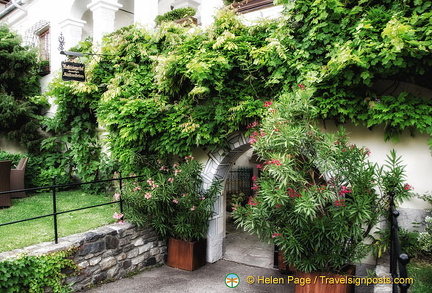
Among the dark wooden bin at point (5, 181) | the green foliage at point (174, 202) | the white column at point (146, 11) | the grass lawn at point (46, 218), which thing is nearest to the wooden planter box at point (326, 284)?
the green foliage at point (174, 202)

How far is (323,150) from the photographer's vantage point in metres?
3.60

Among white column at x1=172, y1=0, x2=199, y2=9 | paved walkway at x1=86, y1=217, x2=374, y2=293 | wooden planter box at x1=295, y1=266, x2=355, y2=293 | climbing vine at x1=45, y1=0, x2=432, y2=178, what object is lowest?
paved walkway at x1=86, y1=217, x2=374, y2=293

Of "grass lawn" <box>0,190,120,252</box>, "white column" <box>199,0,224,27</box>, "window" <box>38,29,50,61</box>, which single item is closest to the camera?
"grass lawn" <box>0,190,120,252</box>

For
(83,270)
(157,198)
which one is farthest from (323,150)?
(83,270)

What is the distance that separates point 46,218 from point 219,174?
3.25 meters

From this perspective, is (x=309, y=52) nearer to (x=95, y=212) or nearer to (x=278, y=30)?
(x=278, y=30)

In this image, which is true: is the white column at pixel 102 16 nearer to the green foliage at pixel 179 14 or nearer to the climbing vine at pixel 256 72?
the climbing vine at pixel 256 72

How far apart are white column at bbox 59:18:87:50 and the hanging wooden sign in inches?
132

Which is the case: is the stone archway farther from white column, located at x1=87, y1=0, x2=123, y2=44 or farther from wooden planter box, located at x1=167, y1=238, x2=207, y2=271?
white column, located at x1=87, y1=0, x2=123, y2=44

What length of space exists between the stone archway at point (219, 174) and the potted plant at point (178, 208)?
0.60 ft

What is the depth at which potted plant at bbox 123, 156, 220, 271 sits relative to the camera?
17.5ft

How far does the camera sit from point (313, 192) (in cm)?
356

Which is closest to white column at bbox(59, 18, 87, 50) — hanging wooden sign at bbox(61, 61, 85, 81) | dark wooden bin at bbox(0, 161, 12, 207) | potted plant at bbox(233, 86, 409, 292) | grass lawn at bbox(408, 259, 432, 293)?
hanging wooden sign at bbox(61, 61, 85, 81)

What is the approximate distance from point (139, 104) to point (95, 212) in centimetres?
234
